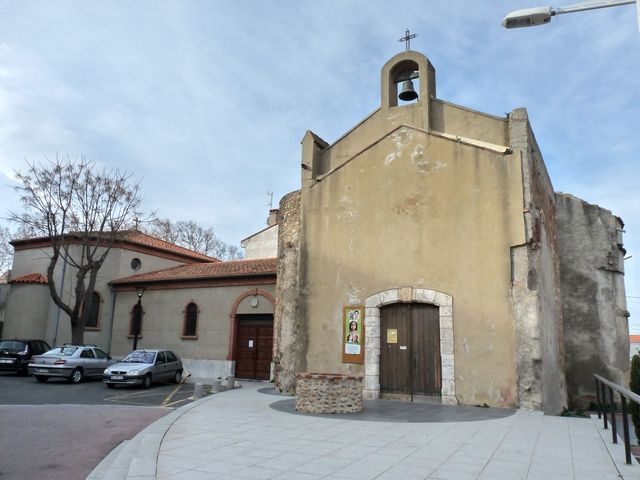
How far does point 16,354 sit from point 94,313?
5337 mm

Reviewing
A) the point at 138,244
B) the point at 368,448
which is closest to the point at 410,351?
the point at 368,448

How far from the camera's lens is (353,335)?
45.1 feet

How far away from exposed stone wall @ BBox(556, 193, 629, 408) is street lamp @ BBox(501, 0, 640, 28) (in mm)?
11675

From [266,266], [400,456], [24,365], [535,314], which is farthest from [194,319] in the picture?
[400,456]

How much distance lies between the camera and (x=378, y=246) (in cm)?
1388

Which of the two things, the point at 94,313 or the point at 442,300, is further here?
the point at 94,313

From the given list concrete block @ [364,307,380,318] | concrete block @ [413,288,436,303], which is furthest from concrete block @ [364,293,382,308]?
concrete block @ [413,288,436,303]

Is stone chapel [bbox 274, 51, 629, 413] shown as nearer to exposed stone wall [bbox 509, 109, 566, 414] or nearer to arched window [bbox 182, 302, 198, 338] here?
exposed stone wall [bbox 509, 109, 566, 414]

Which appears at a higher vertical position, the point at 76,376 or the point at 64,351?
the point at 64,351

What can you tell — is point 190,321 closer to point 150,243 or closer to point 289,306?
point 150,243

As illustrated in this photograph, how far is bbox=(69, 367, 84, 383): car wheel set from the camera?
17062 mm

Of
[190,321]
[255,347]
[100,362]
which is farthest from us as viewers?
[190,321]

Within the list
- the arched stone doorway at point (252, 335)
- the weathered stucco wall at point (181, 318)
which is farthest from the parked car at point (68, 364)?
the arched stone doorway at point (252, 335)

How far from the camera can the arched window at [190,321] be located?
71.4ft
